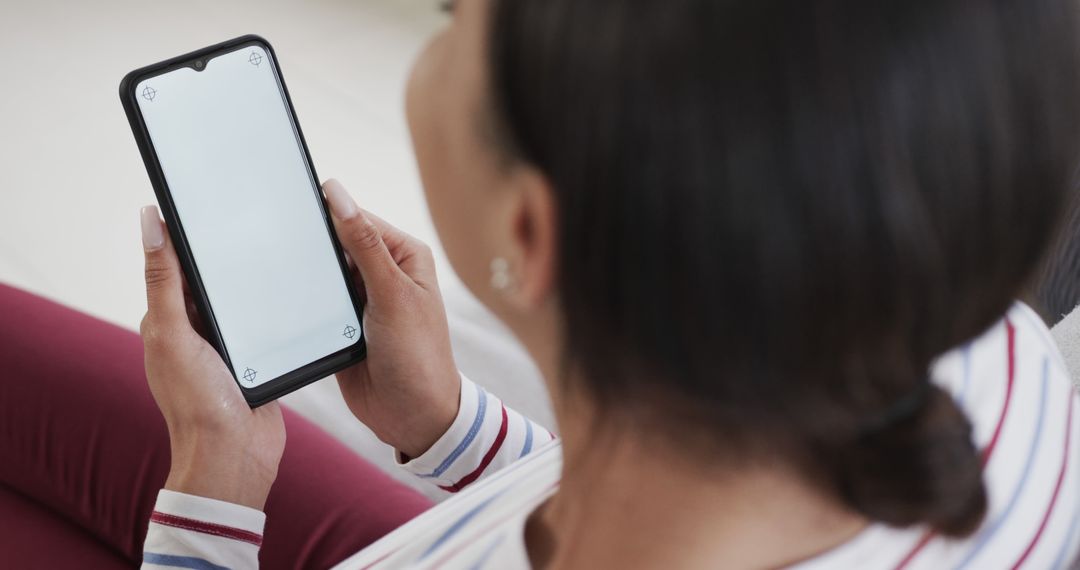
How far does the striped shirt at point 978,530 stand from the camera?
0.43 m

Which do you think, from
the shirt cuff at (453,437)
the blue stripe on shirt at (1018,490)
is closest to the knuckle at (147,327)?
the shirt cuff at (453,437)

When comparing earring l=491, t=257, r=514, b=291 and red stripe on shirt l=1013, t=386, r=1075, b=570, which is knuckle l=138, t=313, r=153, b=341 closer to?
earring l=491, t=257, r=514, b=291

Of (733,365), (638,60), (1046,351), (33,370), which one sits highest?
(638,60)

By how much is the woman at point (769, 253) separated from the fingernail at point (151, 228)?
308 millimetres

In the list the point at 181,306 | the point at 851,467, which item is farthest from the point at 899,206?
the point at 181,306

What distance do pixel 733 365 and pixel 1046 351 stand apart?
0.30 m

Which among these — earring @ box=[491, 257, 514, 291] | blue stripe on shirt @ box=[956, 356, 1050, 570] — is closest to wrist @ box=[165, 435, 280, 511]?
earring @ box=[491, 257, 514, 291]

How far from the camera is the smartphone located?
0.67 meters

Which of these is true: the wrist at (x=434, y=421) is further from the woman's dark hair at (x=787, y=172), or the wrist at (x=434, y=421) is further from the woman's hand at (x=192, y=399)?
the woman's dark hair at (x=787, y=172)

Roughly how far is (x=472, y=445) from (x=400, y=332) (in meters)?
0.10

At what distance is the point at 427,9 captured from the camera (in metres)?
2.11

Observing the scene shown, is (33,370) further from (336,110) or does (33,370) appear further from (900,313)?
(336,110)

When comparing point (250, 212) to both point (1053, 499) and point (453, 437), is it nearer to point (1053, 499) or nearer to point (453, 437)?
point (453, 437)

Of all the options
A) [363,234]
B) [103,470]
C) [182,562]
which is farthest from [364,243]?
[103,470]
